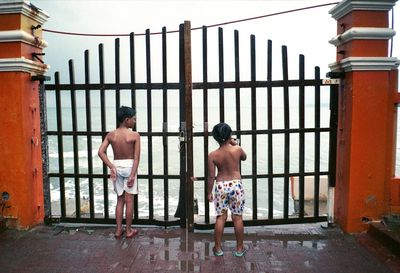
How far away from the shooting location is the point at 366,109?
450 cm

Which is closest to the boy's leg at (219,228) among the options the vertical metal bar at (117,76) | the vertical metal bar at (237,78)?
the vertical metal bar at (237,78)

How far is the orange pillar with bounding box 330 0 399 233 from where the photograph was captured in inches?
174

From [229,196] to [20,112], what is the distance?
3.06 meters

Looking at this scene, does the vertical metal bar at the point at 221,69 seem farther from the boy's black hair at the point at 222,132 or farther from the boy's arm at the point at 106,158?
the boy's arm at the point at 106,158

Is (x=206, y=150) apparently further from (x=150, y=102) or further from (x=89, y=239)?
(x=89, y=239)

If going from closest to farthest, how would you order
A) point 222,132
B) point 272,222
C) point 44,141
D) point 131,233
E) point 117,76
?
point 222,132, point 131,233, point 117,76, point 272,222, point 44,141

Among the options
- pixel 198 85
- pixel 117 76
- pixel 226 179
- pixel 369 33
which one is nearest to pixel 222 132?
pixel 226 179

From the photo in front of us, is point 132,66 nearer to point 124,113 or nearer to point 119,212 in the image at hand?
point 124,113

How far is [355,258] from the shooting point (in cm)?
400

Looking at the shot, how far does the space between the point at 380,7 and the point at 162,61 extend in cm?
288

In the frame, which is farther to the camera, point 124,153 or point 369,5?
point 124,153

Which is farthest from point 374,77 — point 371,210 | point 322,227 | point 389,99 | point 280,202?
point 280,202

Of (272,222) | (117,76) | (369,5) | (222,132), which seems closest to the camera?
(222,132)

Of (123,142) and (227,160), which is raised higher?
(123,142)
